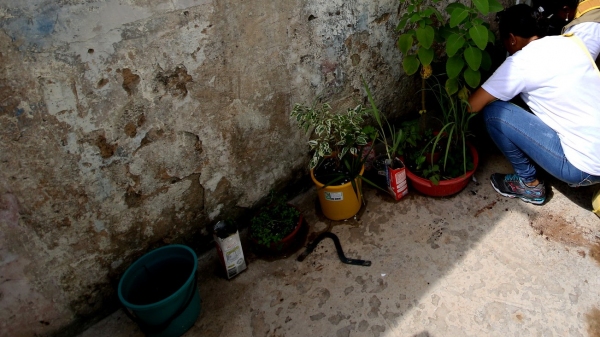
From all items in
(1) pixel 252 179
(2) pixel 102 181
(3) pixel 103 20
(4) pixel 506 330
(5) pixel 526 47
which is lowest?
(4) pixel 506 330

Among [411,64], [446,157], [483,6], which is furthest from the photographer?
[446,157]

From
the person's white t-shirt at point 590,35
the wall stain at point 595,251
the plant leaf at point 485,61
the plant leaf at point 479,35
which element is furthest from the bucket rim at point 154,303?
the person's white t-shirt at point 590,35

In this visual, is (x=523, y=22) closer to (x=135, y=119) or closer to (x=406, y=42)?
(x=406, y=42)

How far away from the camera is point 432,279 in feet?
7.31

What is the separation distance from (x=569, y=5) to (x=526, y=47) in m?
0.66

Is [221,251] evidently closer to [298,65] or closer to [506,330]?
[298,65]

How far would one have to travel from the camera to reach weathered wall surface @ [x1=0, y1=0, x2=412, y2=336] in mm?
1690

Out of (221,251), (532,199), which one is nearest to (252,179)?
(221,251)

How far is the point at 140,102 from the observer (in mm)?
1940

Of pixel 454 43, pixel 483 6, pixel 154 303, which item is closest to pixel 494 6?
pixel 483 6

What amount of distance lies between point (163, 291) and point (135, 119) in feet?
3.02

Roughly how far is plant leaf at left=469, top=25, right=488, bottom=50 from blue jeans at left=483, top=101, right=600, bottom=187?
1.55 ft

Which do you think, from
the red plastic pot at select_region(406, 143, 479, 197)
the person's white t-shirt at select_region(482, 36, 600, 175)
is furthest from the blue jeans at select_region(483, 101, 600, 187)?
the red plastic pot at select_region(406, 143, 479, 197)

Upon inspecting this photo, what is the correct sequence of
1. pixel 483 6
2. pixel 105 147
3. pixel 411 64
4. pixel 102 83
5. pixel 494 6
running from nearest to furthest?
pixel 102 83 < pixel 105 147 < pixel 483 6 < pixel 494 6 < pixel 411 64
